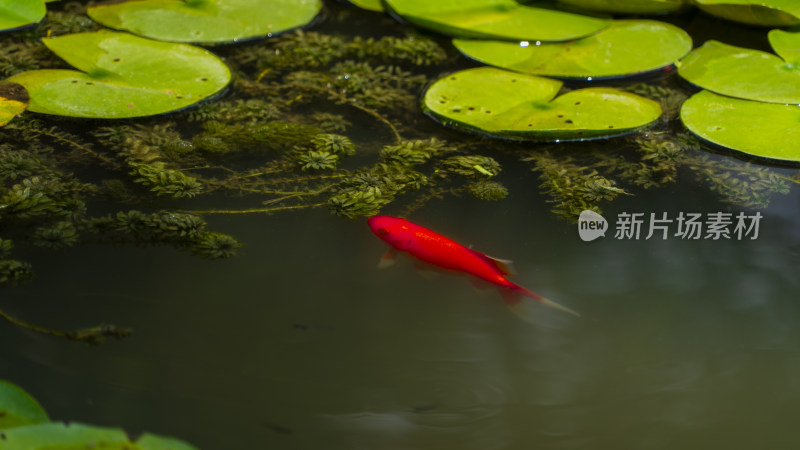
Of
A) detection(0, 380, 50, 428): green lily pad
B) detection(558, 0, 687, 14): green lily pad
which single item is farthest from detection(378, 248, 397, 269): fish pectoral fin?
detection(558, 0, 687, 14): green lily pad

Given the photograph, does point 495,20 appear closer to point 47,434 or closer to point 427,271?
point 427,271

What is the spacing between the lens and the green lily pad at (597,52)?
8.15 ft

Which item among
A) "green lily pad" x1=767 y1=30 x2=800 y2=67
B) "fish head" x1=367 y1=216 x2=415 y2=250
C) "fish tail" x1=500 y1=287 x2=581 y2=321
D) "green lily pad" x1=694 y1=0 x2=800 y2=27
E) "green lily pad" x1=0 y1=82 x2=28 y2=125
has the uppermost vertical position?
"green lily pad" x1=694 y1=0 x2=800 y2=27

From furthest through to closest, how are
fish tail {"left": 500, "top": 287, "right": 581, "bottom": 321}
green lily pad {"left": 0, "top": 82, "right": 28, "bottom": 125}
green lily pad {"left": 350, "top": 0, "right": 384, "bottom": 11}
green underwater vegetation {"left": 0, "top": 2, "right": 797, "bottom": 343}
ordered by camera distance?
green lily pad {"left": 350, "top": 0, "right": 384, "bottom": 11} → green lily pad {"left": 0, "top": 82, "right": 28, "bottom": 125} → green underwater vegetation {"left": 0, "top": 2, "right": 797, "bottom": 343} → fish tail {"left": 500, "top": 287, "right": 581, "bottom": 321}

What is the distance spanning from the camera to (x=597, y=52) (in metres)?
2.57

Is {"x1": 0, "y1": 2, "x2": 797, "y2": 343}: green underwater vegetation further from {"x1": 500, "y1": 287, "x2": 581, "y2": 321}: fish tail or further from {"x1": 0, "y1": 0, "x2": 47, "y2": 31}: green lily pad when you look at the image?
{"x1": 500, "y1": 287, "x2": 581, "y2": 321}: fish tail

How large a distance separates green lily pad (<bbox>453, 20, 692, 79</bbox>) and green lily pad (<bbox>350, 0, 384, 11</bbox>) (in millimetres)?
475

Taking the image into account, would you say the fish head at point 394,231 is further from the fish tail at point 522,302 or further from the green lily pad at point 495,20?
the green lily pad at point 495,20

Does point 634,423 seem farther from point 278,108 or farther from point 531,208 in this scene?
point 278,108

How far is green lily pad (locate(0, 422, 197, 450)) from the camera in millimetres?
1169

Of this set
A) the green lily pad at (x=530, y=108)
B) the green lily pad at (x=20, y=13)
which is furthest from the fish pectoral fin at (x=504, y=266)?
the green lily pad at (x=20, y=13)

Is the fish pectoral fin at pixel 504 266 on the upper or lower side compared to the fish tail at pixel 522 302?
upper

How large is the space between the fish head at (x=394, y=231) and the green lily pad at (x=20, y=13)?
6.13 feet

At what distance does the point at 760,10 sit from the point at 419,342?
2.16 m
